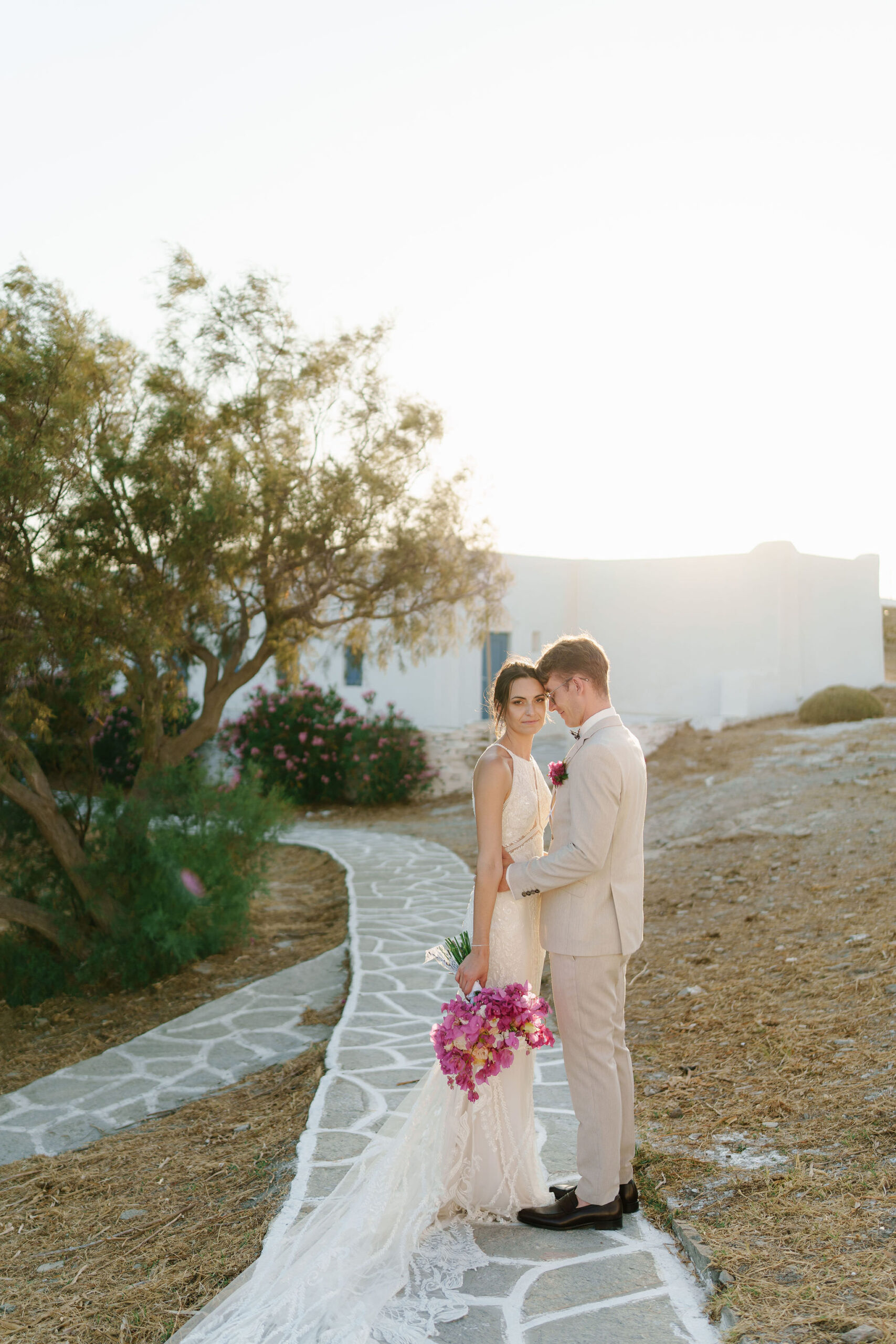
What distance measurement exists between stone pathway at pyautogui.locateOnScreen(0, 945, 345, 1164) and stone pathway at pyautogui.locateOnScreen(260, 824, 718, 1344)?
1.48 ft

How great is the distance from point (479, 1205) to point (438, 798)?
42.0ft

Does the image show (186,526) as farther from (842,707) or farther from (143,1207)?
(842,707)

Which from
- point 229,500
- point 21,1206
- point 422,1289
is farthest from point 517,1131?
point 229,500

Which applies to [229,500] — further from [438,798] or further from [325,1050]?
[438,798]

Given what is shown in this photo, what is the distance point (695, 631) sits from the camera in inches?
791

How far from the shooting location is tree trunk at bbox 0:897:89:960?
23.6 ft

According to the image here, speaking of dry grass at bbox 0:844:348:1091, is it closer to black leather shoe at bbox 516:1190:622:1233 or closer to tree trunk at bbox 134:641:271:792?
tree trunk at bbox 134:641:271:792

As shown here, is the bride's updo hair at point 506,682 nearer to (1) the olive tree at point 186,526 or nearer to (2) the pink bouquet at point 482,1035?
(2) the pink bouquet at point 482,1035

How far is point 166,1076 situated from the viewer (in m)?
5.54

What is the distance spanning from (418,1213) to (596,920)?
100cm

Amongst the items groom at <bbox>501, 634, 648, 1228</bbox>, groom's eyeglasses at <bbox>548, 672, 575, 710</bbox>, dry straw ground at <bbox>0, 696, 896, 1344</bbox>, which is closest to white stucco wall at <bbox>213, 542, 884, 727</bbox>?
dry straw ground at <bbox>0, 696, 896, 1344</bbox>

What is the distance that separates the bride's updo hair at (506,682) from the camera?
10.6 feet

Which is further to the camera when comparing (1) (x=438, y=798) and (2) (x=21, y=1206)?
(1) (x=438, y=798)

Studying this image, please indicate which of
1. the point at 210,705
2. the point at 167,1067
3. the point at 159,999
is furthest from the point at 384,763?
the point at 167,1067
